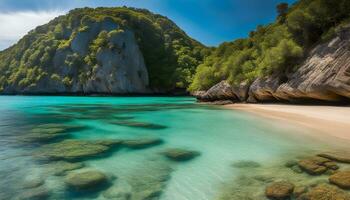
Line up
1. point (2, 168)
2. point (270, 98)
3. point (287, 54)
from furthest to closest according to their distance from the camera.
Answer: point (270, 98)
point (287, 54)
point (2, 168)

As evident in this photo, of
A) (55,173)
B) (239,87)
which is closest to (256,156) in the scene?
Result: (55,173)

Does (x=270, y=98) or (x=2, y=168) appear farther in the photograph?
(x=270, y=98)

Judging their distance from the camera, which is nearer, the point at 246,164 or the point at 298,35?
the point at 246,164

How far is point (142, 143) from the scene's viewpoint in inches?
A: 467

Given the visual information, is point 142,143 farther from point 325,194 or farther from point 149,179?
point 325,194

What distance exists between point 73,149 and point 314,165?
852cm

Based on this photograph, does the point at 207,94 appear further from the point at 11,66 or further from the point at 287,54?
the point at 11,66

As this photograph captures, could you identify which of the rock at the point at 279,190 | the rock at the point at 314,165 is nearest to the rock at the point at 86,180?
the rock at the point at 279,190

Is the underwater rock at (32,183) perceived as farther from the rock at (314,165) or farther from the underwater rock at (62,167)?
the rock at (314,165)

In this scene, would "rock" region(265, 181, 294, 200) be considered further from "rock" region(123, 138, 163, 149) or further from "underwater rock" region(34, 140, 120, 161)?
"underwater rock" region(34, 140, 120, 161)

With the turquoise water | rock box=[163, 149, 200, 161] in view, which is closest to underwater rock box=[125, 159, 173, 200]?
the turquoise water

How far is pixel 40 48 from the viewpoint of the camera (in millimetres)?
96688

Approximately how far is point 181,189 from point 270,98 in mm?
25924

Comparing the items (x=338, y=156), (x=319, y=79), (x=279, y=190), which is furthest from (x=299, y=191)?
(x=319, y=79)
